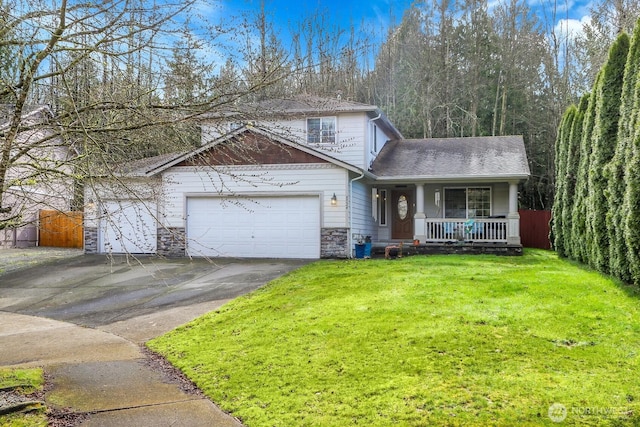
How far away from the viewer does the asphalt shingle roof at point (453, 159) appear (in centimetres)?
1523

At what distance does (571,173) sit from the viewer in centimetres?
1330

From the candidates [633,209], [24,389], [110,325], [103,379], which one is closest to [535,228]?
[633,209]

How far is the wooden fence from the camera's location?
18.7 m

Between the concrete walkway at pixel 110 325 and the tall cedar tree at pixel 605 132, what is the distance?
23.5 ft

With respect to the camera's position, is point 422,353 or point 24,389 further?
point 422,353

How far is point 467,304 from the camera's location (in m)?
6.84

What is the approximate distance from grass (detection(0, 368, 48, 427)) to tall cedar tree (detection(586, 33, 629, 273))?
1003 centimetres

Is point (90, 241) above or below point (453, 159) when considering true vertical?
below

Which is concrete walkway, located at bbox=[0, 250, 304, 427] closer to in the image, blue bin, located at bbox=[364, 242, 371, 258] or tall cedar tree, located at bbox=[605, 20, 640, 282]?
blue bin, located at bbox=[364, 242, 371, 258]

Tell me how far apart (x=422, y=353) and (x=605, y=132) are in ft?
24.9

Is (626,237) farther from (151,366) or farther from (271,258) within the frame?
(271,258)

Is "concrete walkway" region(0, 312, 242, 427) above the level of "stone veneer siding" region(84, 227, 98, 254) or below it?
below

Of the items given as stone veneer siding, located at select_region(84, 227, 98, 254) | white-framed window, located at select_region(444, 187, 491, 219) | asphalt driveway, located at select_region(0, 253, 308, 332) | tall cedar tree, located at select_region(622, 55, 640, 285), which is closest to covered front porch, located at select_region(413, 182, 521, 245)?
white-framed window, located at select_region(444, 187, 491, 219)

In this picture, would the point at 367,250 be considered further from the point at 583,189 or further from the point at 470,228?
the point at 583,189
